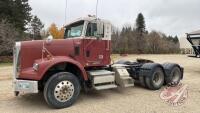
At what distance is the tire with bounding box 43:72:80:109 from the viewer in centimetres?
625

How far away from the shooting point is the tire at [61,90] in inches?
246

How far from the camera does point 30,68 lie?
6543 millimetres

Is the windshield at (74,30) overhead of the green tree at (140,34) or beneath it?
beneath

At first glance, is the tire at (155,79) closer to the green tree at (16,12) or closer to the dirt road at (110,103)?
the dirt road at (110,103)

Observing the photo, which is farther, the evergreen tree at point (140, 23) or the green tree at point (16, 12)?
the evergreen tree at point (140, 23)

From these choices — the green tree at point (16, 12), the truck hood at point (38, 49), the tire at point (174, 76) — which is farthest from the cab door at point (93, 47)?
the green tree at point (16, 12)

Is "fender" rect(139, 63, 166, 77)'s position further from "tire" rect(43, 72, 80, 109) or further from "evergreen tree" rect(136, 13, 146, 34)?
"evergreen tree" rect(136, 13, 146, 34)

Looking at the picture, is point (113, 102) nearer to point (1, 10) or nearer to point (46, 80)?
point (46, 80)

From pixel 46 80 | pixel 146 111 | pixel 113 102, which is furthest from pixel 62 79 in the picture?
pixel 146 111

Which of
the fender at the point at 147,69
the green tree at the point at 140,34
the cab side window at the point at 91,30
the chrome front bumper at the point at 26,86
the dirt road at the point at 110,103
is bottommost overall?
the dirt road at the point at 110,103

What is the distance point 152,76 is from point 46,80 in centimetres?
380

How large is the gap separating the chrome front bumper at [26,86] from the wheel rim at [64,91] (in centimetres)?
56

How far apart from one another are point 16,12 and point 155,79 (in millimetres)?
32165

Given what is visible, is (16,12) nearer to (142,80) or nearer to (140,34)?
(142,80)
